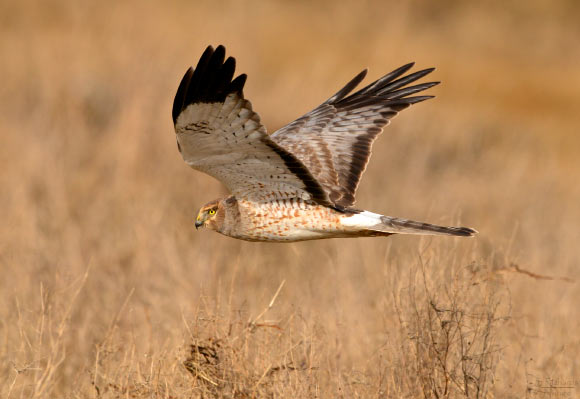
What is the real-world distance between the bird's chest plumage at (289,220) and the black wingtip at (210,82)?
1107 millimetres

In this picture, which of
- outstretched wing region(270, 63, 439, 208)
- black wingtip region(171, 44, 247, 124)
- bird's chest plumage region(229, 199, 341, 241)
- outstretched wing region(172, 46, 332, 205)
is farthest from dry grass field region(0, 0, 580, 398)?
black wingtip region(171, 44, 247, 124)

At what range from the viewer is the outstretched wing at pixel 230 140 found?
4.34 metres

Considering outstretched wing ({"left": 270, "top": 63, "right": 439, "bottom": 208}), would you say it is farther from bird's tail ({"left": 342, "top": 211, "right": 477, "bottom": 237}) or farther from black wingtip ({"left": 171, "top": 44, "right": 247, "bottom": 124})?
black wingtip ({"left": 171, "top": 44, "right": 247, "bottom": 124})

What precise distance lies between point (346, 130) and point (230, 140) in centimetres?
167

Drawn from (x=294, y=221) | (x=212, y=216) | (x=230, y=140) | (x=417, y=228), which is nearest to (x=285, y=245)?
(x=212, y=216)

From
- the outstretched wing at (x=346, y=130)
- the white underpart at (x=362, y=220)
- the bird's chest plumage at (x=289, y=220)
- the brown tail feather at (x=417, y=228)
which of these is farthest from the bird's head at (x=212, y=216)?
the brown tail feather at (x=417, y=228)

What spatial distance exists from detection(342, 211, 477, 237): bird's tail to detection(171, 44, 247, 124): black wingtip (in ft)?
4.32

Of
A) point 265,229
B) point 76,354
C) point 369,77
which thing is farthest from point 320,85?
point 265,229

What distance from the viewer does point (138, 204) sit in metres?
9.98

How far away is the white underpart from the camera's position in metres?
5.16

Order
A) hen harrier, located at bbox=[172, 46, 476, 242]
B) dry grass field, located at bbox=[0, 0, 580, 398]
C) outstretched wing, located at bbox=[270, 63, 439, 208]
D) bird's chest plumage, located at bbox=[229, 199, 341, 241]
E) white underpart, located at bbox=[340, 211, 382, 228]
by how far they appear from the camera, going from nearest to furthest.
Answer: hen harrier, located at bbox=[172, 46, 476, 242], dry grass field, located at bbox=[0, 0, 580, 398], white underpart, located at bbox=[340, 211, 382, 228], bird's chest plumage, located at bbox=[229, 199, 341, 241], outstretched wing, located at bbox=[270, 63, 439, 208]

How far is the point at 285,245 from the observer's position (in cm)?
1038

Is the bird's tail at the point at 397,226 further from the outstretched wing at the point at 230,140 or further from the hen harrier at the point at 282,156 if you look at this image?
the outstretched wing at the point at 230,140

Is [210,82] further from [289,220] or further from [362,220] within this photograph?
[362,220]
